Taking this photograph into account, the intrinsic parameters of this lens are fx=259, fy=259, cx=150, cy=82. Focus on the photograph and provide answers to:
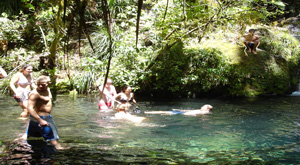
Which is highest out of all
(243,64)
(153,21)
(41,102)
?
(153,21)

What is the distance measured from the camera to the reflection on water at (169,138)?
4.25 metres

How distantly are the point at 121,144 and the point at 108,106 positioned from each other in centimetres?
490

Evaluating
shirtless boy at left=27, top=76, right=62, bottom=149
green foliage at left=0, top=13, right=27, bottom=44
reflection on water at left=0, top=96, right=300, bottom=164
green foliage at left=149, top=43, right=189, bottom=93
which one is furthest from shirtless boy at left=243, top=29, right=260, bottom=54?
green foliage at left=0, top=13, right=27, bottom=44

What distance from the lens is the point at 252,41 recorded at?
13.5 meters

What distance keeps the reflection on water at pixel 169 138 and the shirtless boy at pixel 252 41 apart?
505 cm

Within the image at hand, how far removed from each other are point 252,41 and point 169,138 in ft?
32.3

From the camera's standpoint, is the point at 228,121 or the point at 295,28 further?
the point at 295,28

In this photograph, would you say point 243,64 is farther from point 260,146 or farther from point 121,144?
point 121,144

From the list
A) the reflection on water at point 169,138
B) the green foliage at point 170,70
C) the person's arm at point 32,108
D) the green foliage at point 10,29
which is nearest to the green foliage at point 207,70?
the green foliage at point 170,70

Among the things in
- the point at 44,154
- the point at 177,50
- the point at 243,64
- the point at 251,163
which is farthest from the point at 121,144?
the point at 243,64

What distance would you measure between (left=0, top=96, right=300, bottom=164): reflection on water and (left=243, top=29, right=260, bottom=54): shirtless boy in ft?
16.6

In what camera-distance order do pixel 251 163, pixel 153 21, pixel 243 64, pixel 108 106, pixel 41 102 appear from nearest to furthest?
1. pixel 251 163
2. pixel 41 102
3. pixel 108 106
4. pixel 153 21
5. pixel 243 64

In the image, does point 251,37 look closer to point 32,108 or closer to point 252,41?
point 252,41

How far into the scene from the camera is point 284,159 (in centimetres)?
423
